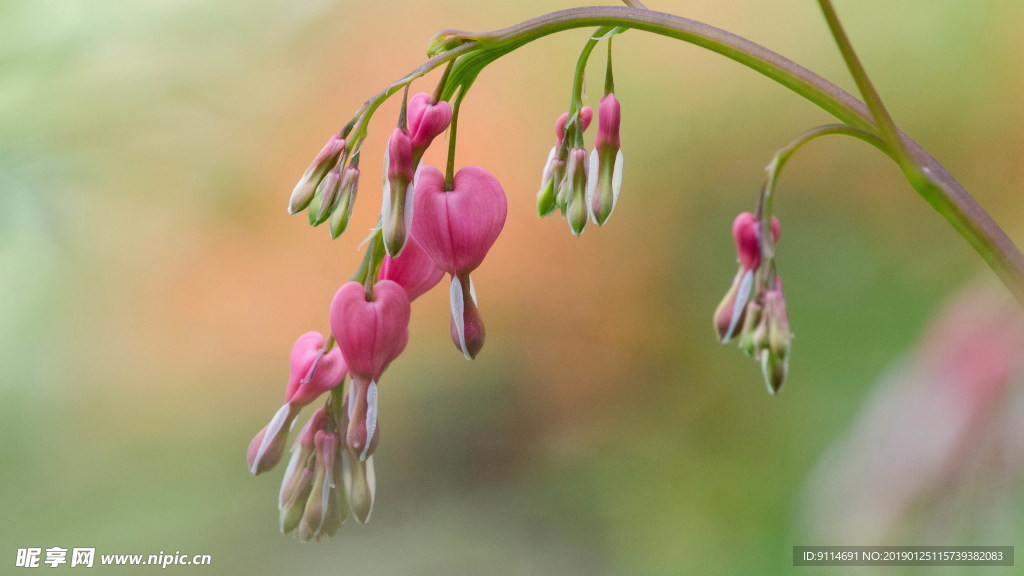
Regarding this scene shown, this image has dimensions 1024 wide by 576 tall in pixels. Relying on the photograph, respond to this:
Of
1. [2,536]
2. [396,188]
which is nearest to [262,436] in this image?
[396,188]

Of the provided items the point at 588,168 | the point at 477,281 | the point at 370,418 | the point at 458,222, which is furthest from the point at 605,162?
the point at 477,281

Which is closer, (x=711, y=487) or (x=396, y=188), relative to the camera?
(x=396, y=188)

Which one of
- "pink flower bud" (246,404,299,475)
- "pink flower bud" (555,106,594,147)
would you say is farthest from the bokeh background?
"pink flower bud" (246,404,299,475)

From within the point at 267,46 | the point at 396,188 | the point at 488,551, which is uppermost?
the point at 267,46

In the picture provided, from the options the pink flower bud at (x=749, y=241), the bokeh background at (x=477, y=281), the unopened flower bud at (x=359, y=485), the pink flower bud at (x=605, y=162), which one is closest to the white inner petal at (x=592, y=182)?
the pink flower bud at (x=605, y=162)

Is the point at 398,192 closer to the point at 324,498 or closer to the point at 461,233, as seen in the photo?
the point at 461,233

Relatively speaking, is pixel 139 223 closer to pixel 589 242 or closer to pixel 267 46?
pixel 267 46
